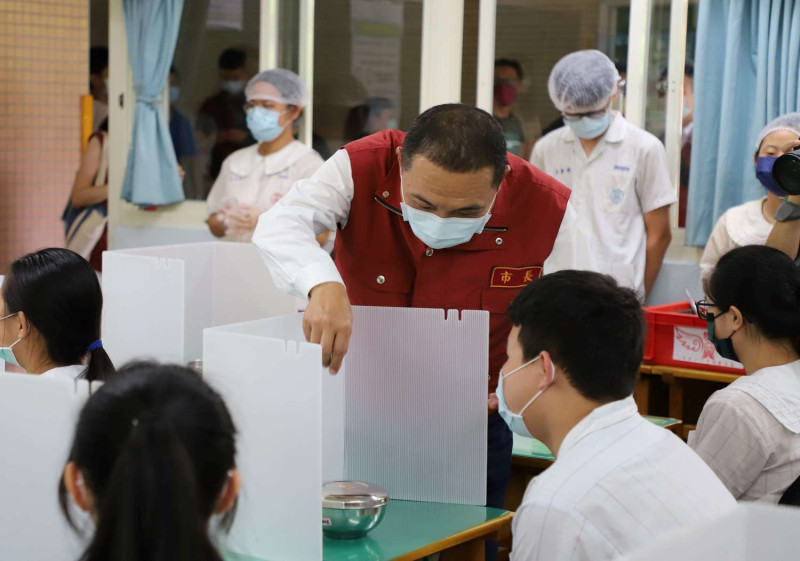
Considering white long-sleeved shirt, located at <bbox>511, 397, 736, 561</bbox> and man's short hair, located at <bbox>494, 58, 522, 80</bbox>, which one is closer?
white long-sleeved shirt, located at <bbox>511, 397, 736, 561</bbox>

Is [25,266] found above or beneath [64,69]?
beneath

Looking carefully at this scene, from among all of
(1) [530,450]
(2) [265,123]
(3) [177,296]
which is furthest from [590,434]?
(2) [265,123]

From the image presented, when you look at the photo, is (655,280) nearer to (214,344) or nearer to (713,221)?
(713,221)

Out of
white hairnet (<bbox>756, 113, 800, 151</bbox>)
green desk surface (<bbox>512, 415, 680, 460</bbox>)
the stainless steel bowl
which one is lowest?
green desk surface (<bbox>512, 415, 680, 460</bbox>)

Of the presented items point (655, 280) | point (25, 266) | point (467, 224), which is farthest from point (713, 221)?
point (25, 266)

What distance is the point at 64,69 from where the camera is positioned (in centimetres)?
530

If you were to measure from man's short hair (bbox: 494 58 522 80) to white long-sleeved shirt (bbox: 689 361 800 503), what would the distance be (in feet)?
9.85

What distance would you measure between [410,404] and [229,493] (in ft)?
2.84

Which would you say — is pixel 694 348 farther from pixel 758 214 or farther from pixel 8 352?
pixel 8 352

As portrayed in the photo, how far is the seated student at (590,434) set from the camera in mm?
1385

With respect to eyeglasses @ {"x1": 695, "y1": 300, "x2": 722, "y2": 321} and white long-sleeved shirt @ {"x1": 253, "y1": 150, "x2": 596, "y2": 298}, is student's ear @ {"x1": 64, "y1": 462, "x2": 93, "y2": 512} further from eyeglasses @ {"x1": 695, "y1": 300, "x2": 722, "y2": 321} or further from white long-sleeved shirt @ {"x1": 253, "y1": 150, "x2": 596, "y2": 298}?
eyeglasses @ {"x1": 695, "y1": 300, "x2": 722, "y2": 321}

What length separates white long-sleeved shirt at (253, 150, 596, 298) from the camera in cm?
188

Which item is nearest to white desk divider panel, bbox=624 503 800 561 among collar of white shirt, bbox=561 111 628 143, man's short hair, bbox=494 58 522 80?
collar of white shirt, bbox=561 111 628 143

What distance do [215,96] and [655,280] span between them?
2.61m
